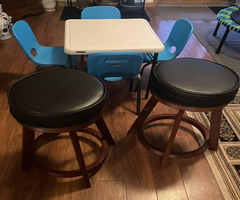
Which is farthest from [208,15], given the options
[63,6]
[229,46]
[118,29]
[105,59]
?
[105,59]

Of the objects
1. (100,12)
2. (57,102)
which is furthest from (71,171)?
(100,12)

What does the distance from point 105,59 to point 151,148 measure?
2.28 ft

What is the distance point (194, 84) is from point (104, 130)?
66cm

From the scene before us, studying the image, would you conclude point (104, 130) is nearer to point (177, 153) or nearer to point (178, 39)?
point (177, 153)

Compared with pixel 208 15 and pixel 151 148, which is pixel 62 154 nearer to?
pixel 151 148

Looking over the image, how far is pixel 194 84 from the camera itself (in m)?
1.16

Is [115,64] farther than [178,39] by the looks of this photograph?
No

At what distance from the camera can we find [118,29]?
1.77 meters

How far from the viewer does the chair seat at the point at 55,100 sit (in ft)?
3.22

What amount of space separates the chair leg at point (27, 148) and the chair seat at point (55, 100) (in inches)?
8.9

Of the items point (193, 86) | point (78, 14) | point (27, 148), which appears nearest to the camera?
point (193, 86)

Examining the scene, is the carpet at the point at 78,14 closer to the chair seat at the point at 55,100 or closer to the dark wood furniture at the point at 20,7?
the dark wood furniture at the point at 20,7

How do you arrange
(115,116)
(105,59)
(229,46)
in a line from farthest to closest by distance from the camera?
(229,46) → (115,116) → (105,59)

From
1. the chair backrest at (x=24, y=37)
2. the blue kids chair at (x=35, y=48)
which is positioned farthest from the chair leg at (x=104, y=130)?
the chair backrest at (x=24, y=37)
